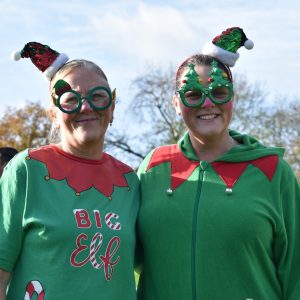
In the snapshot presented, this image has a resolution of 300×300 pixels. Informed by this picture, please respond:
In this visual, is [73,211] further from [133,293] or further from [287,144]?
[287,144]

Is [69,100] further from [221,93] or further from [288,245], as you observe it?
[288,245]

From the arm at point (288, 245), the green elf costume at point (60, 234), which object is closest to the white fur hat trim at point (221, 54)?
the arm at point (288, 245)

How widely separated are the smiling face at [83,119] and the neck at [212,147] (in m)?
0.63

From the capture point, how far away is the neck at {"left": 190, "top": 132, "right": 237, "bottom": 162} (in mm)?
4402

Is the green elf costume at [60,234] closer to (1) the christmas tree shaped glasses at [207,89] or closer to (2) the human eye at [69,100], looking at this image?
(2) the human eye at [69,100]

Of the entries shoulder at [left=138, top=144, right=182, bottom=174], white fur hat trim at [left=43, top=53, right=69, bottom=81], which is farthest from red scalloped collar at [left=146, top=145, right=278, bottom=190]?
white fur hat trim at [left=43, top=53, right=69, bottom=81]

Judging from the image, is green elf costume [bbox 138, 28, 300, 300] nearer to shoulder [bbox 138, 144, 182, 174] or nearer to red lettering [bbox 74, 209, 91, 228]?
shoulder [bbox 138, 144, 182, 174]

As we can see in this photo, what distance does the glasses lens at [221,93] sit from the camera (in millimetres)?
4336

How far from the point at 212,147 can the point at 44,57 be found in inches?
47.3

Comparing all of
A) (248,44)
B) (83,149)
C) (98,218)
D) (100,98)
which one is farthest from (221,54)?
(98,218)

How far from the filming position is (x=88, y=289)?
12.5 ft

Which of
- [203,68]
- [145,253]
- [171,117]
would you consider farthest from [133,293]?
[171,117]

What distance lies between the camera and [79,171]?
4113mm

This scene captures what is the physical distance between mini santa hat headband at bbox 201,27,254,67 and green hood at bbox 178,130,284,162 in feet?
1.68
